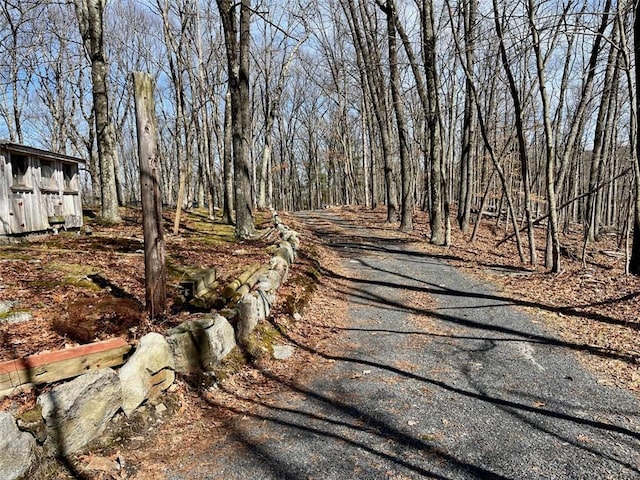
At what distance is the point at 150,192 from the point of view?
4.71 meters

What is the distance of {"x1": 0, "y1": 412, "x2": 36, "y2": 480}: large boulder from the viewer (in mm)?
2409

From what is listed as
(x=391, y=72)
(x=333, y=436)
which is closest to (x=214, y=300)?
(x=333, y=436)

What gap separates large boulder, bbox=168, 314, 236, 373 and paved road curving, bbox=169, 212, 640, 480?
0.91m

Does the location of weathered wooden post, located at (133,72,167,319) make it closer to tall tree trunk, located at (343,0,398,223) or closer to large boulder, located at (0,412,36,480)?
large boulder, located at (0,412,36,480)

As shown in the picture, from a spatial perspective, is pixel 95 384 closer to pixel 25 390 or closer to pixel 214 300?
pixel 25 390

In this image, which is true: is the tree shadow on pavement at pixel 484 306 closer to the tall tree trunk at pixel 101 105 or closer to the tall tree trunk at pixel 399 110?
the tall tree trunk at pixel 399 110

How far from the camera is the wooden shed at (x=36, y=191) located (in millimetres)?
8141

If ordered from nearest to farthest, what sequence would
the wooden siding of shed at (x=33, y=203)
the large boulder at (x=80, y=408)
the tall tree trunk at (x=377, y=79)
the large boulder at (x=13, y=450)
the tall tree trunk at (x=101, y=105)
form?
the large boulder at (x=13, y=450) < the large boulder at (x=80, y=408) < the wooden siding of shed at (x=33, y=203) < the tall tree trunk at (x=101, y=105) < the tall tree trunk at (x=377, y=79)

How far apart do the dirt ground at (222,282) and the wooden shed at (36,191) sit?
0.60 meters

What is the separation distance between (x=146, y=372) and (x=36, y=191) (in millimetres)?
7833

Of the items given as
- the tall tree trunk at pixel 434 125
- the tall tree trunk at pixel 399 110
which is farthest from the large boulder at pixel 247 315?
the tall tree trunk at pixel 399 110

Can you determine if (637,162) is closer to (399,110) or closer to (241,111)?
(399,110)

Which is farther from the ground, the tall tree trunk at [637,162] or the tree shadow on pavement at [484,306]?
the tall tree trunk at [637,162]

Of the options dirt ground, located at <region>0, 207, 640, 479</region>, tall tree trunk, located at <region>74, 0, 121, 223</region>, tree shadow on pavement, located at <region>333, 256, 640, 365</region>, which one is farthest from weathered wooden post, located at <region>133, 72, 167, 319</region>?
tall tree trunk, located at <region>74, 0, 121, 223</region>
